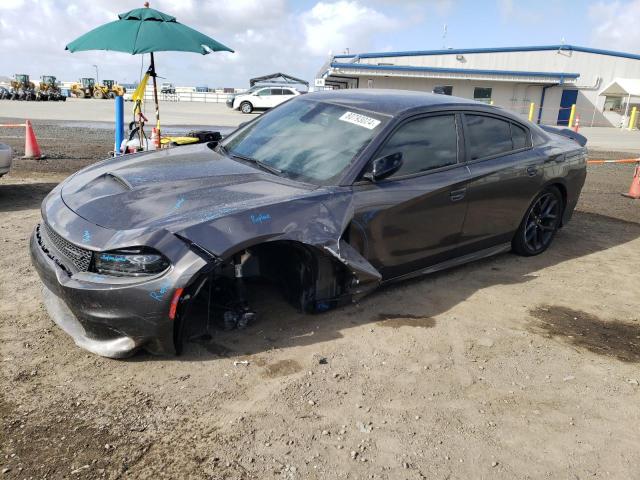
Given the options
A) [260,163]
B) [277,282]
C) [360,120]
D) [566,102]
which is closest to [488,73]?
[566,102]

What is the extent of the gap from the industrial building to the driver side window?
3151 centimetres

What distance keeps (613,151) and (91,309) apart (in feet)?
60.6

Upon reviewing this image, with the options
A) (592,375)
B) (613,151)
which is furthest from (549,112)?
(592,375)

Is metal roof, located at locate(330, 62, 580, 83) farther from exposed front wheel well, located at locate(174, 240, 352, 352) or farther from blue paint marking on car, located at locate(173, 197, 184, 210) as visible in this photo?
blue paint marking on car, located at locate(173, 197, 184, 210)

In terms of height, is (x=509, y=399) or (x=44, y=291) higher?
(x=44, y=291)

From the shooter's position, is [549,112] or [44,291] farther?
[549,112]

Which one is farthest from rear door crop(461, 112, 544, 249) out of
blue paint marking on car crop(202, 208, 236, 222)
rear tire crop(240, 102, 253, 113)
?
rear tire crop(240, 102, 253, 113)

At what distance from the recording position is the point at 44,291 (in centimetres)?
336

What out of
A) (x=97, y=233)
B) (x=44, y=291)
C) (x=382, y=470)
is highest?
(x=97, y=233)

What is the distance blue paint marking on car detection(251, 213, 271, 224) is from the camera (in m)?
3.00

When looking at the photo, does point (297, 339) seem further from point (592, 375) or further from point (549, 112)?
point (549, 112)

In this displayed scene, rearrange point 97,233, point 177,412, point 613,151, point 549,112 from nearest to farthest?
point 177,412, point 97,233, point 613,151, point 549,112

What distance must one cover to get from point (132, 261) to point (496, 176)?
3.11m

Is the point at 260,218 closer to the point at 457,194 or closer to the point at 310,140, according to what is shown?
the point at 310,140
